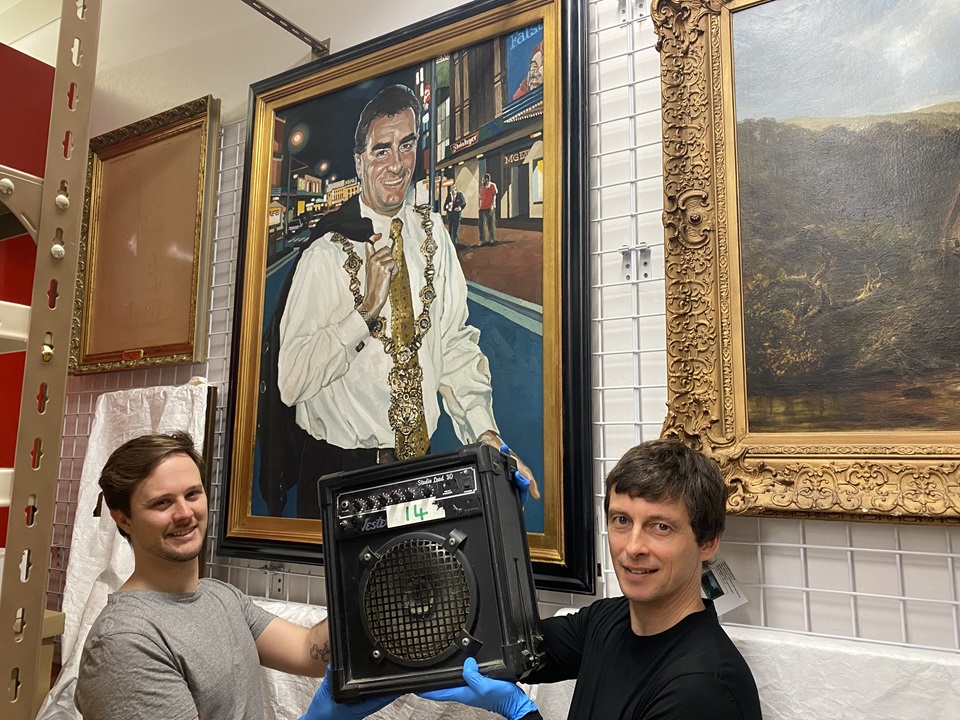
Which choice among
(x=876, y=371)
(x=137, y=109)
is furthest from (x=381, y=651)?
(x=137, y=109)

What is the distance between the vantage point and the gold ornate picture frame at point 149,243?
2246 millimetres

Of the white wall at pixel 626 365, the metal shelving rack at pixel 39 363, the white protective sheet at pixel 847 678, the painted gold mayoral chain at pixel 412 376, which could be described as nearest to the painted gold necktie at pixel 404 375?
the painted gold mayoral chain at pixel 412 376

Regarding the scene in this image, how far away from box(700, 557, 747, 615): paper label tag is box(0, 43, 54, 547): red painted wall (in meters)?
2.11

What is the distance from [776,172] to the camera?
1361 mm

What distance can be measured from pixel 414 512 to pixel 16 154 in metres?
2.05

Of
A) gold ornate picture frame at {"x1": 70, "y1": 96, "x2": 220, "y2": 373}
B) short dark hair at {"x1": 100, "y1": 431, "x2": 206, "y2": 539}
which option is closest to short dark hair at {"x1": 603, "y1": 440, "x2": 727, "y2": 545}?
short dark hair at {"x1": 100, "y1": 431, "x2": 206, "y2": 539}

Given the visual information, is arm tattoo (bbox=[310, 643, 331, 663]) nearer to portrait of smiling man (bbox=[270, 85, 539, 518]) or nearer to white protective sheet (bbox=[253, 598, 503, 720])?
white protective sheet (bbox=[253, 598, 503, 720])

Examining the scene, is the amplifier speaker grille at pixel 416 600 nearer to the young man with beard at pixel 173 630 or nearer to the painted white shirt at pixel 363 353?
the young man with beard at pixel 173 630

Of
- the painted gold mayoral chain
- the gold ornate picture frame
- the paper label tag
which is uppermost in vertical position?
A: the gold ornate picture frame

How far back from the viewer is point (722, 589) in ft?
4.39

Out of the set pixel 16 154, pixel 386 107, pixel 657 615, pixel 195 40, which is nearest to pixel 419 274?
pixel 386 107

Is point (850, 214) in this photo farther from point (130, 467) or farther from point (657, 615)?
point (130, 467)

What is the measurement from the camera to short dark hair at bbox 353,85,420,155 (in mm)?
1875

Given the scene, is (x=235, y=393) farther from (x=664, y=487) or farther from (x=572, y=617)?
(x=664, y=487)
